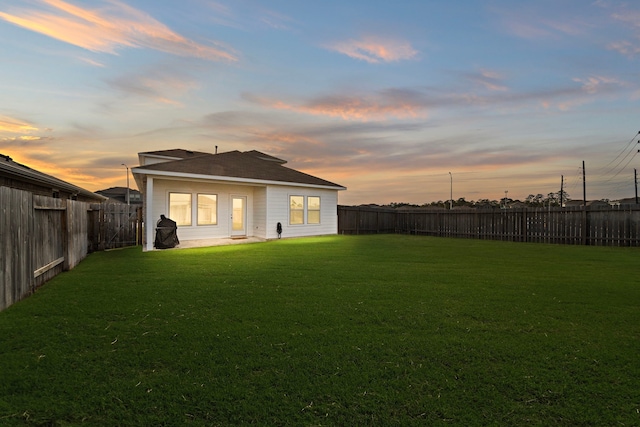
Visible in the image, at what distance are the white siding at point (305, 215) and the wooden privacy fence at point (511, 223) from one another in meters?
1.88

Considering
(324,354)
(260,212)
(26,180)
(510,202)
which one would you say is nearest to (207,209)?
(260,212)

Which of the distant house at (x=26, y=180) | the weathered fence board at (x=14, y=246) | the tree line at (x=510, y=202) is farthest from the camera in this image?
the tree line at (x=510, y=202)

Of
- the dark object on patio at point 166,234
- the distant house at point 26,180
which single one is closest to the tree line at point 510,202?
the dark object on patio at point 166,234

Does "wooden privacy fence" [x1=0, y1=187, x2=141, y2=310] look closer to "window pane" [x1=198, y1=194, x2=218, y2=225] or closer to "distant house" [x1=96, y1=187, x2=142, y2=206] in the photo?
"window pane" [x1=198, y1=194, x2=218, y2=225]

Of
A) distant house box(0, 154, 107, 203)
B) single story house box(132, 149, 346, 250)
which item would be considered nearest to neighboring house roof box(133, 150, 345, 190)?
single story house box(132, 149, 346, 250)

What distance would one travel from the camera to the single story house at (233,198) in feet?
47.7

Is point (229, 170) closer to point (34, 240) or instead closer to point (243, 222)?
point (243, 222)

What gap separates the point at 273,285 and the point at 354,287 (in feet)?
5.06

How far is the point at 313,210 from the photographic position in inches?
772

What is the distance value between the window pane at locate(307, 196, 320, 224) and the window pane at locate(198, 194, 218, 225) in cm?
527

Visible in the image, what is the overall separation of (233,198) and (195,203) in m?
2.02

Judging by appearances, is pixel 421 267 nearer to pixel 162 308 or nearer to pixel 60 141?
pixel 162 308

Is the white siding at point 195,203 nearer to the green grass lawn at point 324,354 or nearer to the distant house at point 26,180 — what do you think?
the distant house at point 26,180

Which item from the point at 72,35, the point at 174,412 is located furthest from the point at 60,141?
the point at 174,412
